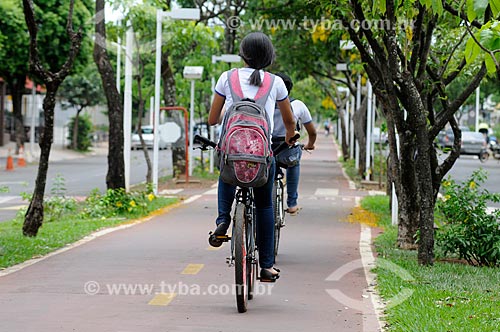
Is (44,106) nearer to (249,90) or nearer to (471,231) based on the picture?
(249,90)

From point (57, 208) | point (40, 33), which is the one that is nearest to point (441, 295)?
point (57, 208)

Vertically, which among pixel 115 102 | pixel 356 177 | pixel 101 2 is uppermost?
pixel 101 2

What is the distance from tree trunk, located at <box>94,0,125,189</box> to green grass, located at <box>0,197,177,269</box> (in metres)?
0.82

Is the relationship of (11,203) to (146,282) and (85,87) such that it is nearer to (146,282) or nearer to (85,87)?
(146,282)

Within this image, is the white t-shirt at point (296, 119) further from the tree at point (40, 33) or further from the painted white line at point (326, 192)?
the tree at point (40, 33)

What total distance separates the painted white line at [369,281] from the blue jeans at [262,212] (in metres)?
0.90

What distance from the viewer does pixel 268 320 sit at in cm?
729

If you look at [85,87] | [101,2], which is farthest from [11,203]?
[85,87]

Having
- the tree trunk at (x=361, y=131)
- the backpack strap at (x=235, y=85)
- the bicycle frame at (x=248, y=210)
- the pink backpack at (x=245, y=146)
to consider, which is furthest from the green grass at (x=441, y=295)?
the tree trunk at (x=361, y=131)

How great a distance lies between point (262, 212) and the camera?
7.79 metres

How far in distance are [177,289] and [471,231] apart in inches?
151

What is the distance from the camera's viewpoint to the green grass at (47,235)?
35.6 feet

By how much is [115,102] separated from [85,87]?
1568 inches

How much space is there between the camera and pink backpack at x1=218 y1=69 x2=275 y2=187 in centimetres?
717
